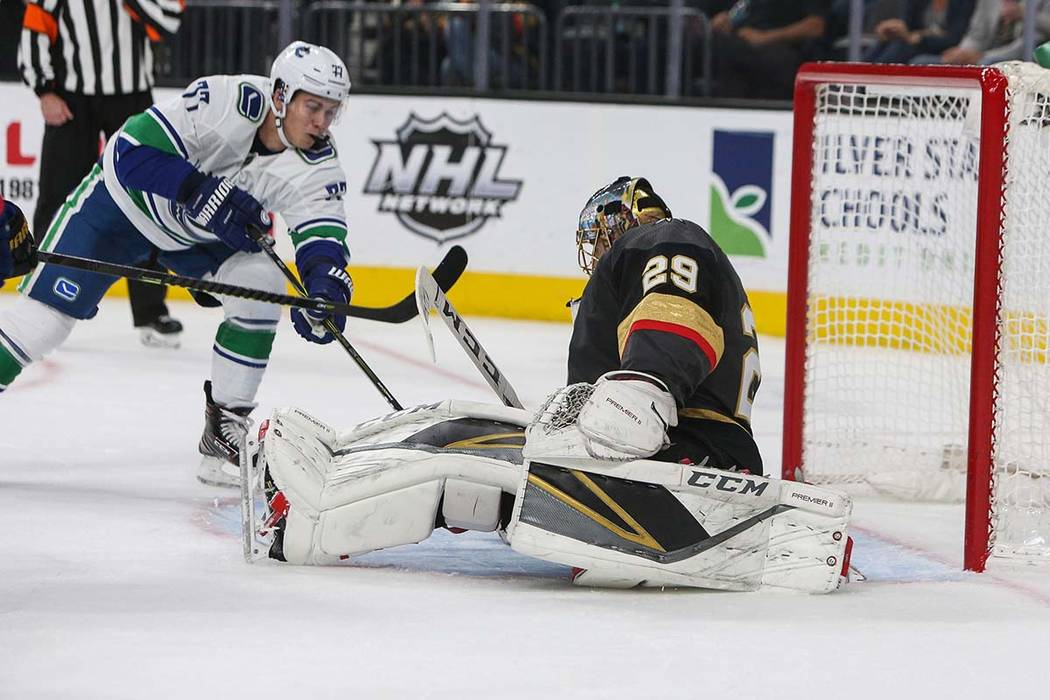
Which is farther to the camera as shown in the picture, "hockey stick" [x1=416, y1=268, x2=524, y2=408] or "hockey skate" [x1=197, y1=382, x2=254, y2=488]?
"hockey skate" [x1=197, y1=382, x2=254, y2=488]

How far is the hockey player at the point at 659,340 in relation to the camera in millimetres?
2191

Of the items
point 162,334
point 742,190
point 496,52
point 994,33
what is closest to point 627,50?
point 496,52

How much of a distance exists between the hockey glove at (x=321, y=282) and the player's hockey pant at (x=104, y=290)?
9 centimetres

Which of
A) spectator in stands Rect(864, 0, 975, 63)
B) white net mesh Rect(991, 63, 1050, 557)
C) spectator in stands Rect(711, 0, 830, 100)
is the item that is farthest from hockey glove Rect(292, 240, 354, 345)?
spectator in stands Rect(864, 0, 975, 63)

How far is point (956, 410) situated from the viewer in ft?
12.6

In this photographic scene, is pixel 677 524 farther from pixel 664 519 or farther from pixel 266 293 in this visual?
pixel 266 293

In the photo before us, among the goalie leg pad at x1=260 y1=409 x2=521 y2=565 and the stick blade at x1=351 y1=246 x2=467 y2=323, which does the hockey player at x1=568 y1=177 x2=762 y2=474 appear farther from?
the stick blade at x1=351 y1=246 x2=467 y2=323

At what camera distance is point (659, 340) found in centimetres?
219

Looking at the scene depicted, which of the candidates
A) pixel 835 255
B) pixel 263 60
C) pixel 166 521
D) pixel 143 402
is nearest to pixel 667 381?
pixel 166 521

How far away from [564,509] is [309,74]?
3.96 ft

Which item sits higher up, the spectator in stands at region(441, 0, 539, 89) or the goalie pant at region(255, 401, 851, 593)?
the spectator in stands at region(441, 0, 539, 89)

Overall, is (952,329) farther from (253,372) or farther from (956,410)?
(253,372)

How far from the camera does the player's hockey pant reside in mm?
3199

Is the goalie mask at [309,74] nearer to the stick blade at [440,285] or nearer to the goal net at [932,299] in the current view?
the stick blade at [440,285]
